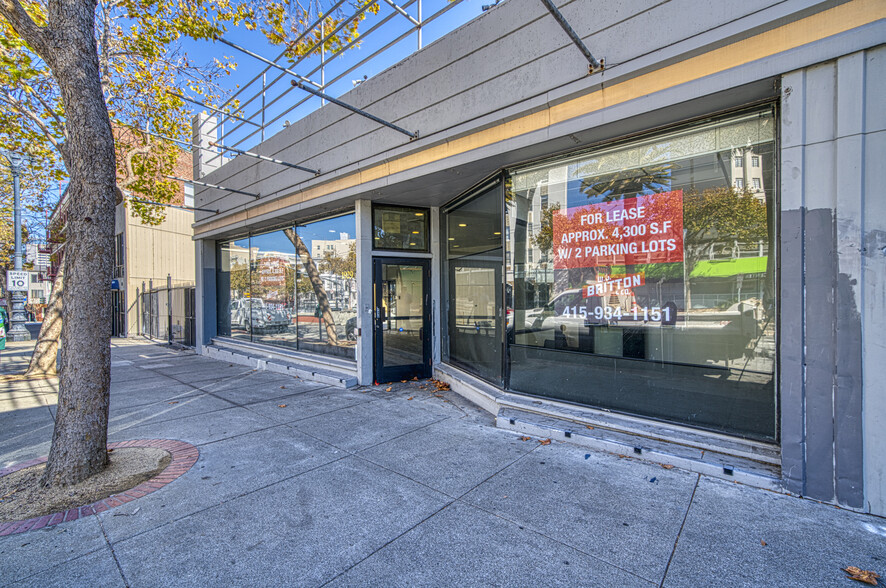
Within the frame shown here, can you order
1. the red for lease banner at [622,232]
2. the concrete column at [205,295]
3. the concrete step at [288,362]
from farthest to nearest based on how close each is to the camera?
1. the concrete column at [205,295]
2. the concrete step at [288,362]
3. the red for lease banner at [622,232]

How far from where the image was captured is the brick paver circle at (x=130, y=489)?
10.2 ft

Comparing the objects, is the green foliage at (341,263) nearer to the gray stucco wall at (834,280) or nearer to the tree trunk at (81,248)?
the tree trunk at (81,248)

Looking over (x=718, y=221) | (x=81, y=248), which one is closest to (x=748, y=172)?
(x=718, y=221)

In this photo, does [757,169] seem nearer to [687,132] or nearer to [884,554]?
[687,132]

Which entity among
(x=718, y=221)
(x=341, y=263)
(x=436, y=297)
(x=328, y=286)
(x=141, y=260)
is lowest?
(x=436, y=297)

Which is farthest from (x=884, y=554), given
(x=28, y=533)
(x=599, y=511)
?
(x=28, y=533)

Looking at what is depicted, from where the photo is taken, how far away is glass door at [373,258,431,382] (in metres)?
7.88

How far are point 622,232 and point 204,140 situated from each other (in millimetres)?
12347

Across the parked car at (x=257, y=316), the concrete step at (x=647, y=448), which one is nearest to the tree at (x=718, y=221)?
the concrete step at (x=647, y=448)

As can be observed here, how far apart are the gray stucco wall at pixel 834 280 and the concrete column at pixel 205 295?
1391cm

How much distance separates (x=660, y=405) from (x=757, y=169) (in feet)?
8.52

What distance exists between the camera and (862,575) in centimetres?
238

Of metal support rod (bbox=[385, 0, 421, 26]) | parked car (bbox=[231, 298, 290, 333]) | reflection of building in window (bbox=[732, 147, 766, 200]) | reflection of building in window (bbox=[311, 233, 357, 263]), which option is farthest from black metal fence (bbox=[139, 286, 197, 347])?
reflection of building in window (bbox=[732, 147, 766, 200])

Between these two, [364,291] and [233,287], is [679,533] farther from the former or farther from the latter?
[233,287]
